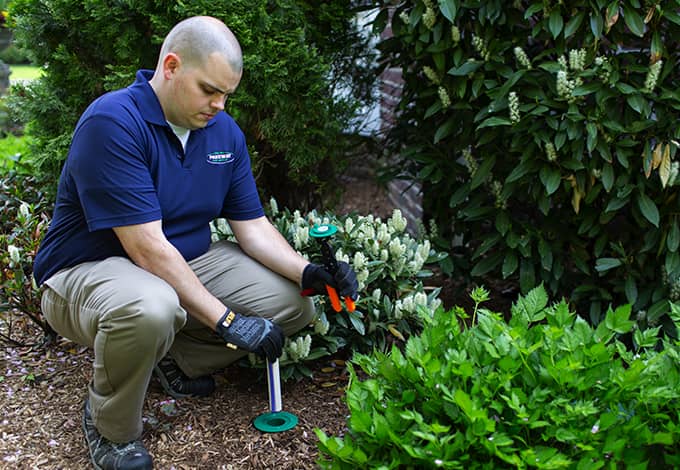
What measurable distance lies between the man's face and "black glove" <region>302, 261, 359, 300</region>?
72 cm

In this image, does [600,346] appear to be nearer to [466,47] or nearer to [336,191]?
[466,47]

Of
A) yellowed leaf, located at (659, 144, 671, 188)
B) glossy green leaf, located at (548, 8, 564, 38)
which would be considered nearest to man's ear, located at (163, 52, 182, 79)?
glossy green leaf, located at (548, 8, 564, 38)

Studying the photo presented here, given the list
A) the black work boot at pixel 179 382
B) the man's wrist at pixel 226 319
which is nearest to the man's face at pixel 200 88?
the man's wrist at pixel 226 319

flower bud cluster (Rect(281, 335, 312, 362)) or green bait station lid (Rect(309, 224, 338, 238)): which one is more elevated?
green bait station lid (Rect(309, 224, 338, 238))

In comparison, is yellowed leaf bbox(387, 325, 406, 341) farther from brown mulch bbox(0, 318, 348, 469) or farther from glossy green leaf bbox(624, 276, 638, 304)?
glossy green leaf bbox(624, 276, 638, 304)

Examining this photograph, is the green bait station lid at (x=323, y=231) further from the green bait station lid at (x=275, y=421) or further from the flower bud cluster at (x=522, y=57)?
the flower bud cluster at (x=522, y=57)

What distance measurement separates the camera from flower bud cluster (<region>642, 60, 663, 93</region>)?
2.89 metres

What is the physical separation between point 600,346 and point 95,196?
1665 mm

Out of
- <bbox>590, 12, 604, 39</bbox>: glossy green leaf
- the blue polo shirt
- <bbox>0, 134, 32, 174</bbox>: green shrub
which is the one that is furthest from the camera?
<bbox>0, 134, 32, 174</bbox>: green shrub

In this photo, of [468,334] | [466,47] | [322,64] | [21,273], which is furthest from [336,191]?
[468,334]

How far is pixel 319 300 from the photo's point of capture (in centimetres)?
296

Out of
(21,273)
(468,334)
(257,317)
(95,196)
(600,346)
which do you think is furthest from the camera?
(21,273)

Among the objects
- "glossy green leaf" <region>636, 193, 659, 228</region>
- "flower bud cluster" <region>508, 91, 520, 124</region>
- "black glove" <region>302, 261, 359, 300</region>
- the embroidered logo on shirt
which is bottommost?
"glossy green leaf" <region>636, 193, 659, 228</region>

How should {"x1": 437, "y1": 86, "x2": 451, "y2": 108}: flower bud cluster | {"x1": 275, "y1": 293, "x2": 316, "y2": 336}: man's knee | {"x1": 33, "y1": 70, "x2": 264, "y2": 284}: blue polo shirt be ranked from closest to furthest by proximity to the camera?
{"x1": 33, "y1": 70, "x2": 264, "y2": 284}: blue polo shirt → {"x1": 275, "y1": 293, "x2": 316, "y2": 336}: man's knee → {"x1": 437, "y1": 86, "x2": 451, "y2": 108}: flower bud cluster
